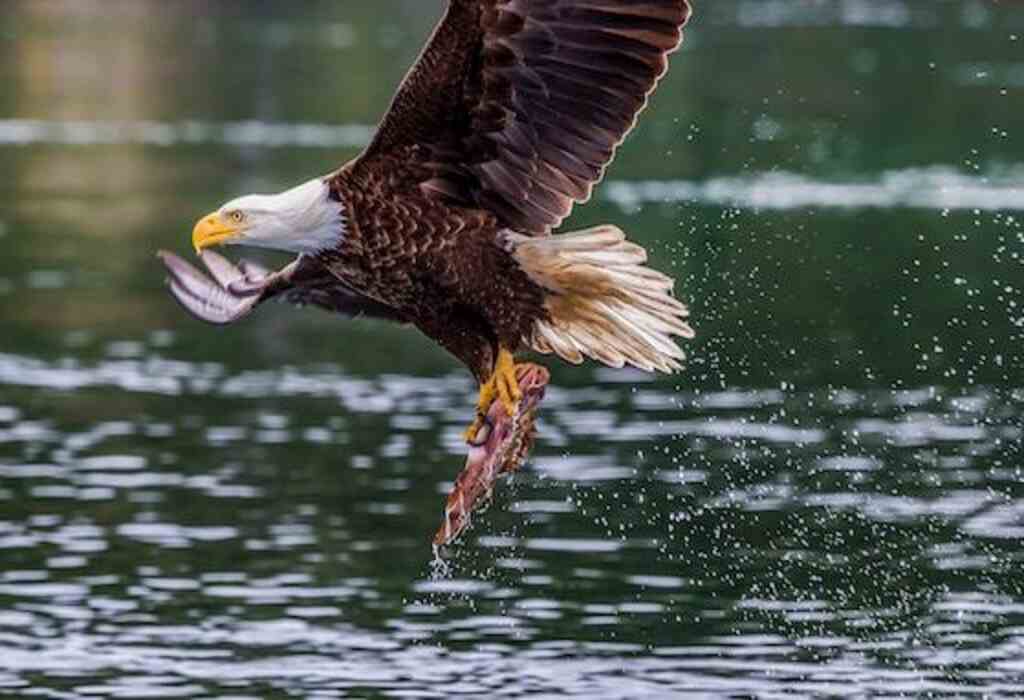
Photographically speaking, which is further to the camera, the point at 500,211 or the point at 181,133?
the point at 181,133

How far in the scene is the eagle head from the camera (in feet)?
32.4

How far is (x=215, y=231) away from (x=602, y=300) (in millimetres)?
1333

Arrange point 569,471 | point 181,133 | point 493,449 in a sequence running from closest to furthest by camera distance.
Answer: point 493,449
point 569,471
point 181,133

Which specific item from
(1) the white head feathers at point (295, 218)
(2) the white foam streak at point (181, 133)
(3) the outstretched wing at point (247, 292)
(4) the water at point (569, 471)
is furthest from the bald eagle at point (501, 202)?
(2) the white foam streak at point (181, 133)

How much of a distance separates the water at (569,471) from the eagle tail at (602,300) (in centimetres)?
201

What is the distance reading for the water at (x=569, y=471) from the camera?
12.6m

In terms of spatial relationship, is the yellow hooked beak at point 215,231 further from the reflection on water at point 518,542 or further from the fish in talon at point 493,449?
the reflection on water at point 518,542

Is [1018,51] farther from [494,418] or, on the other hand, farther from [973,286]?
[494,418]

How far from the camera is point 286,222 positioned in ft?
32.5

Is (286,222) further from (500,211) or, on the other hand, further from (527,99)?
(527,99)

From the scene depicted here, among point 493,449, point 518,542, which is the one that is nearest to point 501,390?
point 493,449

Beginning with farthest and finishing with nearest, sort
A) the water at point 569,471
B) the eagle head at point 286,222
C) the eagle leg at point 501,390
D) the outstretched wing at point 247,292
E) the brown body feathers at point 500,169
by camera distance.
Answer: the water at point 569,471 → the outstretched wing at point 247,292 → the eagle leg at point 501,390 → the brown body feathers at point 500,169 → the eagle head at point 286,222

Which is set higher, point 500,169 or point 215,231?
point 500,169

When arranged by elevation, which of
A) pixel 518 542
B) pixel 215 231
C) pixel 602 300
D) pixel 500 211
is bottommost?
pixel 518 542
